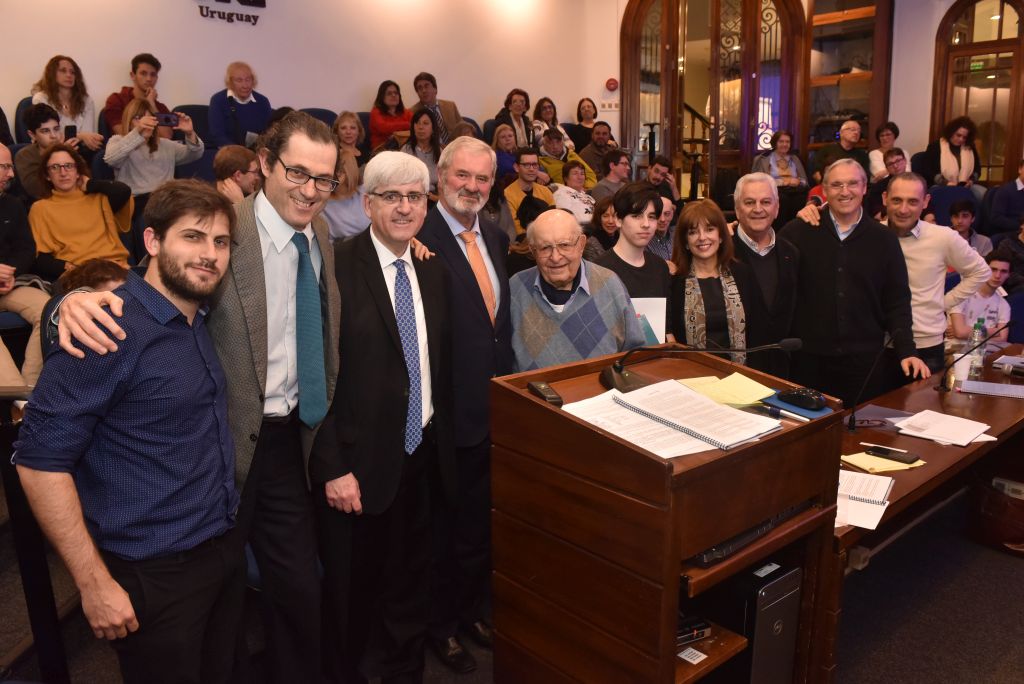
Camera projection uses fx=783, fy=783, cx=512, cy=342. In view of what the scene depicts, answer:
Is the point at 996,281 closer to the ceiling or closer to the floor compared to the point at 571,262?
closer to the floor

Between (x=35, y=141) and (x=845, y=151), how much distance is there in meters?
7.28

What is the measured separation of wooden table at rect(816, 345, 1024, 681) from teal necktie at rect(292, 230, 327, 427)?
1.30m

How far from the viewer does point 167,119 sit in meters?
5.20

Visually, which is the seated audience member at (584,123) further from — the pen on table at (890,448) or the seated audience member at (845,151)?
the pen on table at (890,448)

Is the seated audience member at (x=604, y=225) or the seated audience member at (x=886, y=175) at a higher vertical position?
the seated audience member at (x=886, y=175)

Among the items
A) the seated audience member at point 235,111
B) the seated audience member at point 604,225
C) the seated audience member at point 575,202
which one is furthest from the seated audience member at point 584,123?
the seated audience member at point 604,225

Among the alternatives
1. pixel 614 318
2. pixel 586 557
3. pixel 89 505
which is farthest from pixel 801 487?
pixel 89 505

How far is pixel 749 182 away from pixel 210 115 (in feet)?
14.4

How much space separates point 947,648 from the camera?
101 inches

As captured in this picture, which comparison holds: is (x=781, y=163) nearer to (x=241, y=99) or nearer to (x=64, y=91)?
(x=241, y=99)

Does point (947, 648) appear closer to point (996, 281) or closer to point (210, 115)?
point (996, 281)

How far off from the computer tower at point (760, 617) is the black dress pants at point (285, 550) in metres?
0.94

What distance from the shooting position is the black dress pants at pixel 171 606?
1521 mm

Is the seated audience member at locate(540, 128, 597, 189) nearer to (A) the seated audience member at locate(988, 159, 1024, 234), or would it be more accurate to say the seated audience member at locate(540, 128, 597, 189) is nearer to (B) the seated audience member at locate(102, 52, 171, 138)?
(B) the seated audience member at locate(102, 52, 171, 138)
